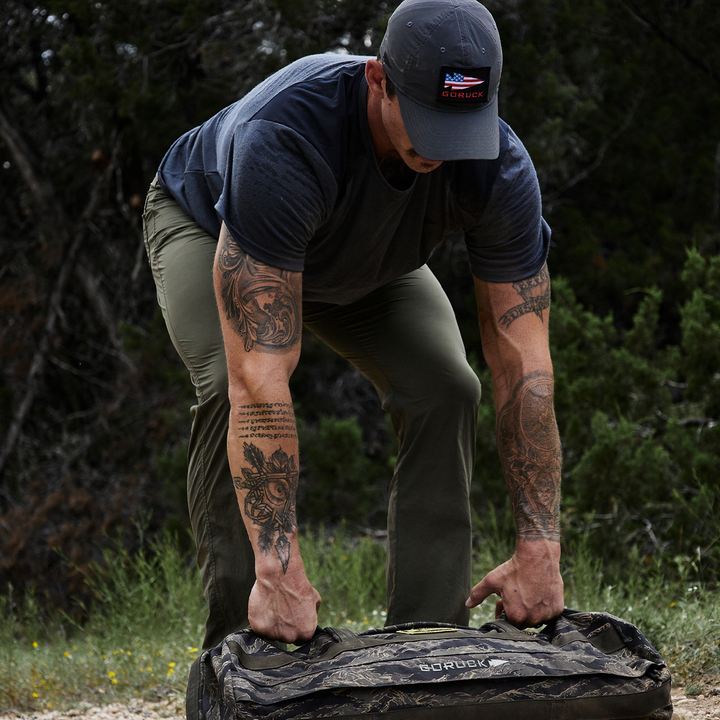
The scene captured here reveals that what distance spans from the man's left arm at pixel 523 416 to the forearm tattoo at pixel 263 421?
0.66 meters

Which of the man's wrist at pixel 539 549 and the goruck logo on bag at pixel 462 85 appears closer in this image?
the goruck logo on bag at pixel 462 85

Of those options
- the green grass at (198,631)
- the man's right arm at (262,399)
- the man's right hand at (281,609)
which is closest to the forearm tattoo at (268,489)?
the man's right arm at (262,399)

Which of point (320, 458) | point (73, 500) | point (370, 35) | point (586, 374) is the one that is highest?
point (370, 35)

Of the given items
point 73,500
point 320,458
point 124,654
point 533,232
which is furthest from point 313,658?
point 73,500

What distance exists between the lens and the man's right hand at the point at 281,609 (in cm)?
189

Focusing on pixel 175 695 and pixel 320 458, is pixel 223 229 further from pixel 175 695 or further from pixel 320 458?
pixel 320 458

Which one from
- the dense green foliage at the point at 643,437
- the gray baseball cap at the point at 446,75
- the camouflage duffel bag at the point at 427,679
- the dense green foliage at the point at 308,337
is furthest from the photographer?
the dense green foliage at the point at 308,337

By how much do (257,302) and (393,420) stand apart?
76 cm

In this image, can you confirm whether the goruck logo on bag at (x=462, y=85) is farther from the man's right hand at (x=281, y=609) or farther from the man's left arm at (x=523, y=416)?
the man's right hand at (x=281, y=609)

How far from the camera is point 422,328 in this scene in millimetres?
2566

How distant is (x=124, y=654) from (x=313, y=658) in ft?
6.27

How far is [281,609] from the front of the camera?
6.21 ft

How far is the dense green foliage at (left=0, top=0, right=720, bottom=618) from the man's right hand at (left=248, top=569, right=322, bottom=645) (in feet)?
8.74

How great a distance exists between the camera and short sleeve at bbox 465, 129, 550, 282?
2.20 meters
